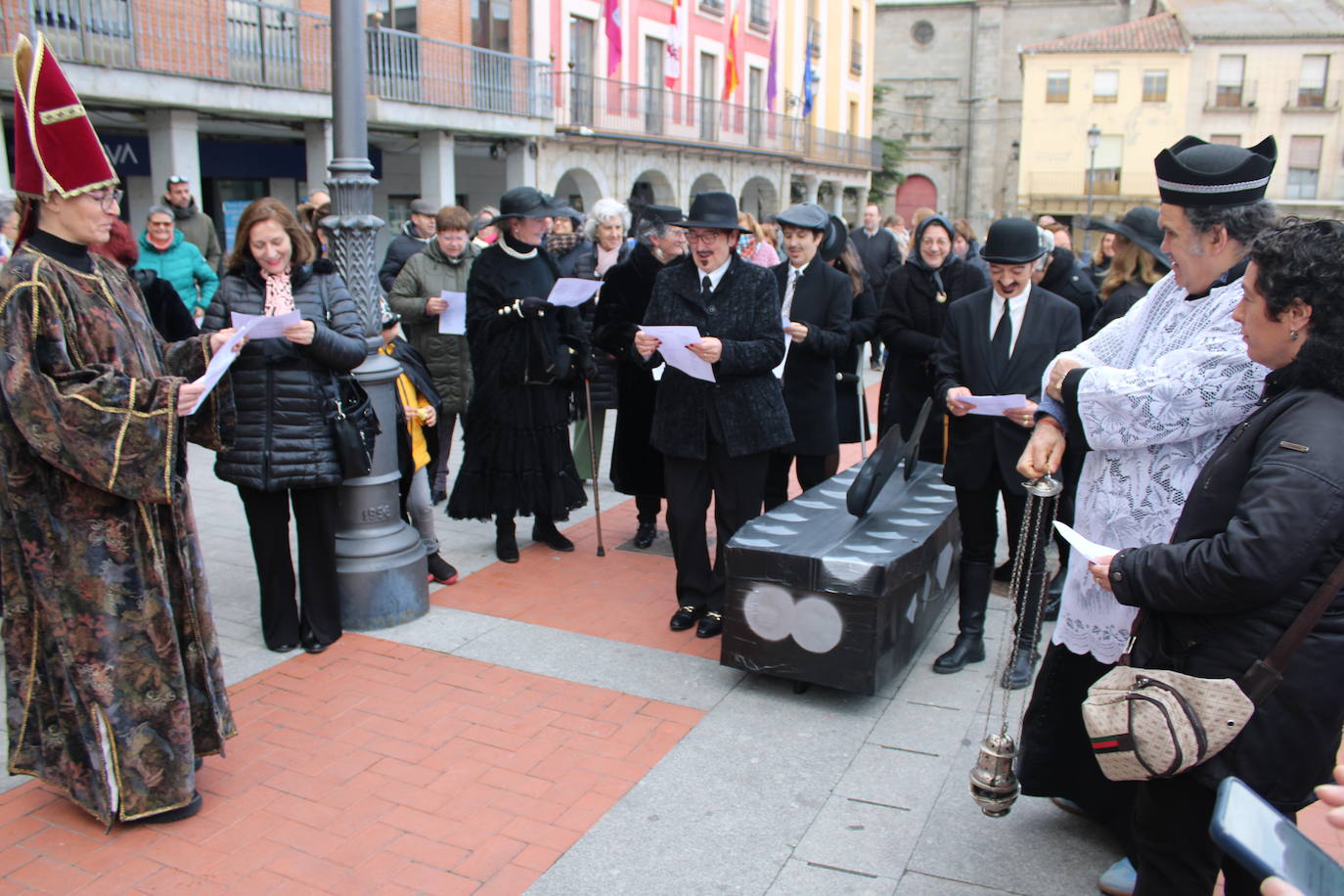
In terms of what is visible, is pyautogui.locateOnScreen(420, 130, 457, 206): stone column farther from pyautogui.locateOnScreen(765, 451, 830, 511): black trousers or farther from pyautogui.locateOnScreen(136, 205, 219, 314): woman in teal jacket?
pyautogui.locateOnScreen(765, 451, 830, 511): black trousers

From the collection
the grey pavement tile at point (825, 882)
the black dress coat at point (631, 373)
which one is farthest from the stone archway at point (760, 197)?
the grey pavement tile at point (825, 882)

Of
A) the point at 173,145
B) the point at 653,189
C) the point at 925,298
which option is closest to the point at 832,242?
the point at 925,298

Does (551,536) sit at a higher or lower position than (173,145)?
lower

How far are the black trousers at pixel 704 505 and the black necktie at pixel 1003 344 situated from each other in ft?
3.78

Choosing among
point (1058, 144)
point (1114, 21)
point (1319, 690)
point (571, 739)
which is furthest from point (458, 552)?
point (1114, 21)

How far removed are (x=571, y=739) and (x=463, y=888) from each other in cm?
98

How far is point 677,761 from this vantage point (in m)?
4.01

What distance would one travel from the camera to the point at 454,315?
652 centimetres

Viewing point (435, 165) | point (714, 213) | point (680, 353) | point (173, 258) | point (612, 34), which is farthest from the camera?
point (612, 34)

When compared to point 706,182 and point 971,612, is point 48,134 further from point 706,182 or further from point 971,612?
point 706,182

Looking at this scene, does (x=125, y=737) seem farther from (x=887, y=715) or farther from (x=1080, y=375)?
(x=1080, y=375)

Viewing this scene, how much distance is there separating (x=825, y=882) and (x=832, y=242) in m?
4.31

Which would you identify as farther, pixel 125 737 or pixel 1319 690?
pixel 125 737

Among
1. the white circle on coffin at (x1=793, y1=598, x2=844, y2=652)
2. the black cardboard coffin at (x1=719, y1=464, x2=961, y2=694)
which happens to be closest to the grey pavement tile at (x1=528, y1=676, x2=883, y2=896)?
the black cardboard coffin at (x1=719, y1=464, x2=961, y2=694)
